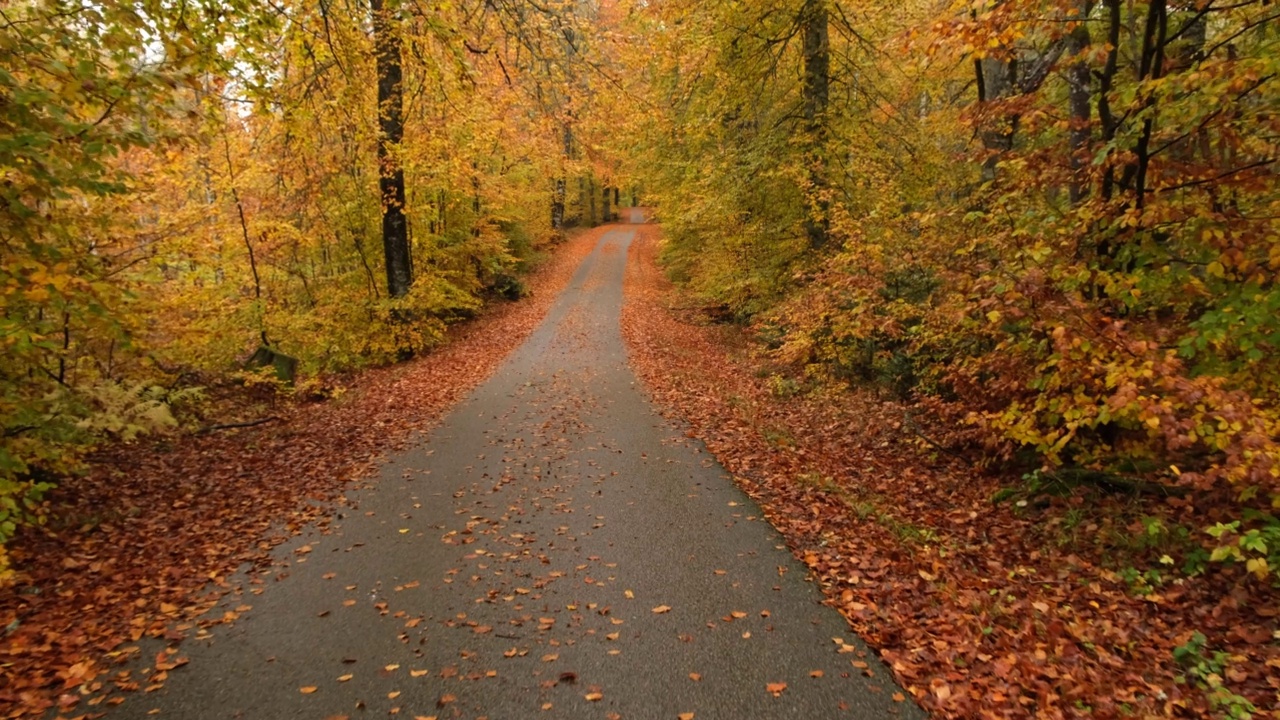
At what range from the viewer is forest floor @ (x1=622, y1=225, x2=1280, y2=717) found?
3674 mm

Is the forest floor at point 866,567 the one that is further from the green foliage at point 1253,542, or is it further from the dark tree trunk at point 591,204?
the dark tree trunk at point 591,204

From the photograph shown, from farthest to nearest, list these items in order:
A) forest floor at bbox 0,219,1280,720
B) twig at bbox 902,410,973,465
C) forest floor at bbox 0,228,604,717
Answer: twig at bbox 902,410,973,465 → forest floor at bbox 0,228,604,717 → forest floor at bbox 0,219,1280,720

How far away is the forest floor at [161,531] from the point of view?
13.7 feet

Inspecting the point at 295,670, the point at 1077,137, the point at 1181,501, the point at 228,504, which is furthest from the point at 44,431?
the point at 1077,137

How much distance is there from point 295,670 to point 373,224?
45.2ft

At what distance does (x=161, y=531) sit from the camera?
6121 mm

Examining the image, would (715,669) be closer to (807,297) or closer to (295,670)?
(295,670)

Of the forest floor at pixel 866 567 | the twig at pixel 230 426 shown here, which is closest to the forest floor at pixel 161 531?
the forest floor at pixel 866 567

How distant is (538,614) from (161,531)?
13.0 ft

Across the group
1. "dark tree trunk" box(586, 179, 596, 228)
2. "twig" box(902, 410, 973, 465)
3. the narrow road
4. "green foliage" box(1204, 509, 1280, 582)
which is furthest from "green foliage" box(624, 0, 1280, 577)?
"dark tree trunk" box(586, 179, 596, 228)

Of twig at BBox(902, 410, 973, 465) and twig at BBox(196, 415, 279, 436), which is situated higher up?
twig at BBox(902, 410, 973, 465)

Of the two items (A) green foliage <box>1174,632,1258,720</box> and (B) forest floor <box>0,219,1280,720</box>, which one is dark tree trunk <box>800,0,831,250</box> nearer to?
(B) forest floor <box>0,219,1280,720</box>

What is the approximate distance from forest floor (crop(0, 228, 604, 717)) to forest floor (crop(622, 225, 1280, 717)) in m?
4.84

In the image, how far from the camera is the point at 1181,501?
16.1 ft
